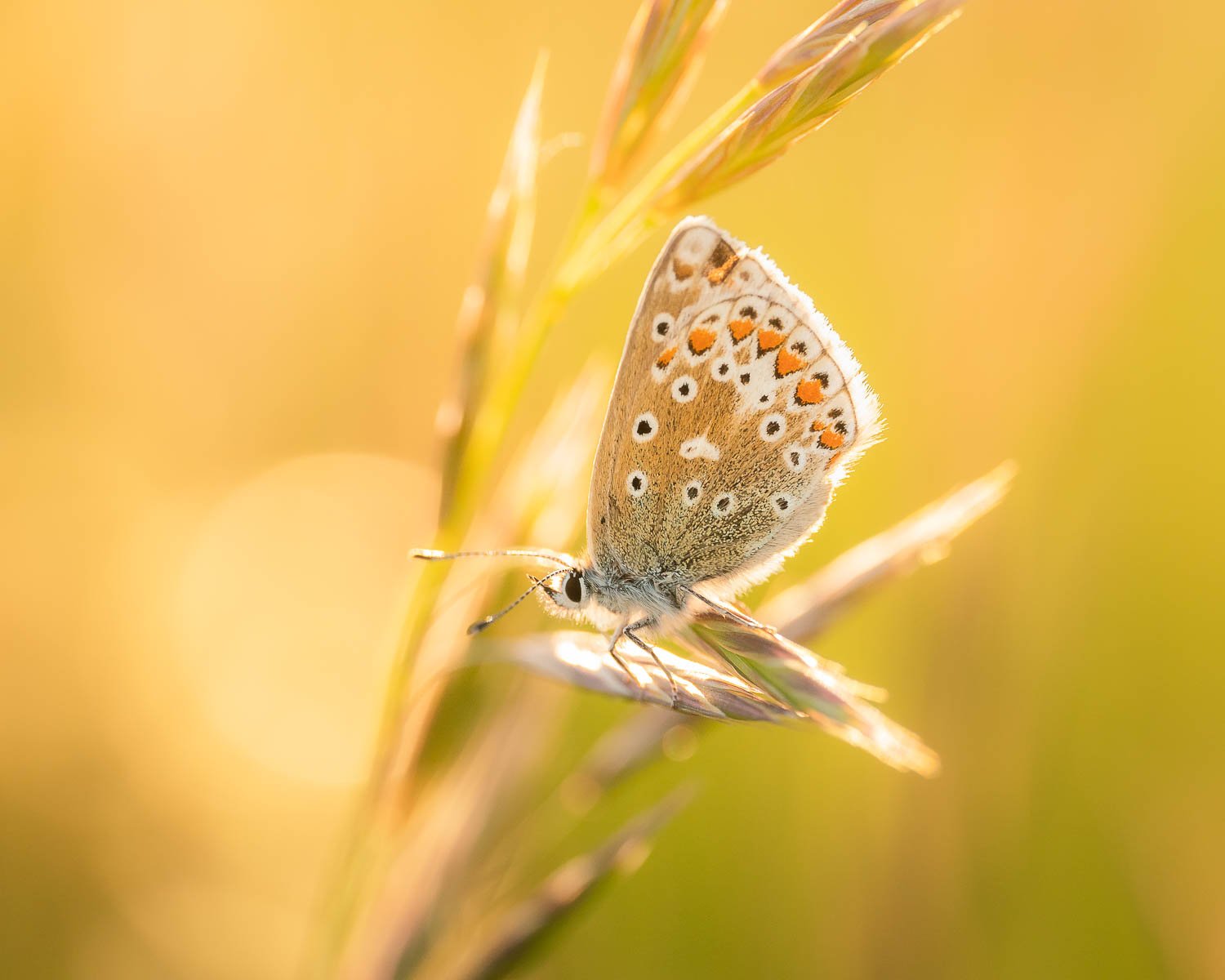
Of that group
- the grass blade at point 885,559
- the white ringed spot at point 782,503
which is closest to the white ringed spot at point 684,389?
the white ringed spot at point 782,503

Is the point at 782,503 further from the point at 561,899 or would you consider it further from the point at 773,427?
the point at 561,899

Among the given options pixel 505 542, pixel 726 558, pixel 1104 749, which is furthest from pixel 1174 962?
pixel 505 542

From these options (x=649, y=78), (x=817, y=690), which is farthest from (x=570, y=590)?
(x=649, y=78)

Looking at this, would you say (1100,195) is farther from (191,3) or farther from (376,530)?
(191,3)

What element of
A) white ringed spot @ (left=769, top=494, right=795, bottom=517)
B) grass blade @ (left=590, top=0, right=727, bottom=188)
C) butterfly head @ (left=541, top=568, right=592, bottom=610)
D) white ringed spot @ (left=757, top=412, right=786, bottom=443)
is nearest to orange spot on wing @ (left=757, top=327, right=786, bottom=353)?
white ringed spot @ (left=757, top=412, right=786, bottom=443)

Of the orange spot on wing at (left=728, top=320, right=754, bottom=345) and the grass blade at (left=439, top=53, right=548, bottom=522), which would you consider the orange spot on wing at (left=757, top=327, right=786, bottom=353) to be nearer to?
the orange spot on wing at (left=728, top=320, right=754, bottom=345)

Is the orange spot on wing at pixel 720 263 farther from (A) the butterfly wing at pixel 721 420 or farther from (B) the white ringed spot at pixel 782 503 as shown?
(B) the white ringed spot at pixel 782 503

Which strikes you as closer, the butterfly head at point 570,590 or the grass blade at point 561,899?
the grass blade at point 561,899
